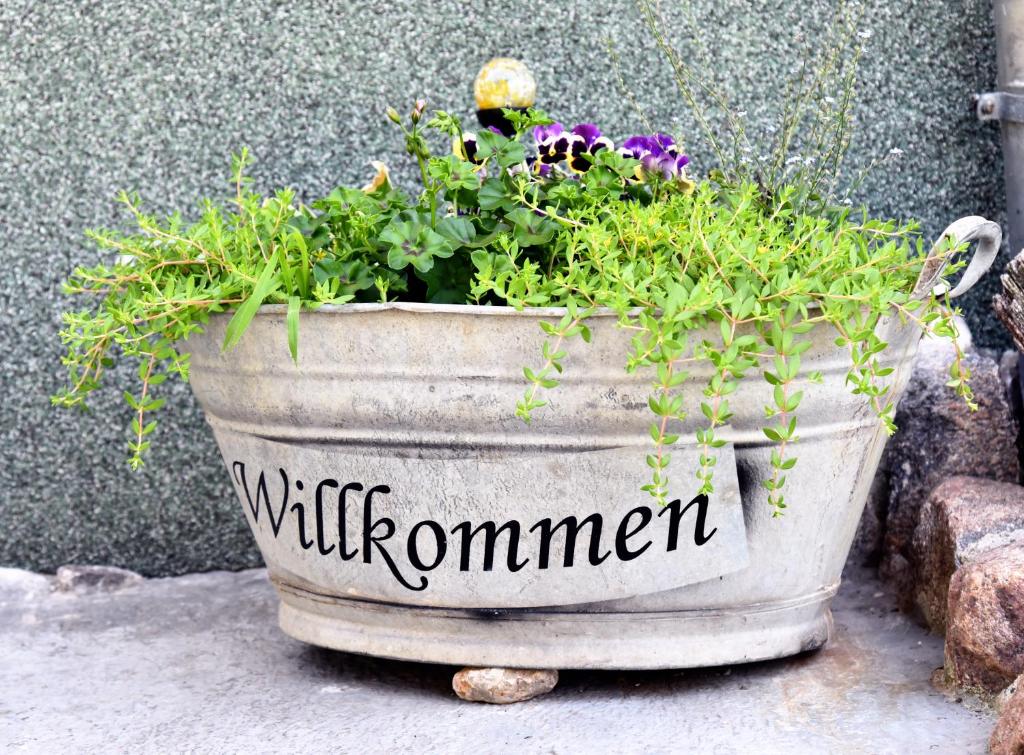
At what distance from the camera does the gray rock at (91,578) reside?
2.09 m

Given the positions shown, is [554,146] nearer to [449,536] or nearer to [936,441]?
[449,536]

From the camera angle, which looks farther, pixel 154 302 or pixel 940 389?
pixel 940 389

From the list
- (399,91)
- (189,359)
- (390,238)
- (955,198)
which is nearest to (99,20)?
(399,91)

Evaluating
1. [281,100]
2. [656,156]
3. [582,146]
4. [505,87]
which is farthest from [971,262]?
[281,100]

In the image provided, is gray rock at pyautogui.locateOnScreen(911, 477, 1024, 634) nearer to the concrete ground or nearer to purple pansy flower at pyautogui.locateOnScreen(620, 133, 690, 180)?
the concrete ground

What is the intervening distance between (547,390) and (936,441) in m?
0.89

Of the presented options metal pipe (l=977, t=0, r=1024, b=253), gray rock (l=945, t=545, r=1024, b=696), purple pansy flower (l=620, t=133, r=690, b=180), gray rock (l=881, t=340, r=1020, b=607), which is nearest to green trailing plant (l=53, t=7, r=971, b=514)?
purple pansy flower (l=620, t=133, r=690, b=180)

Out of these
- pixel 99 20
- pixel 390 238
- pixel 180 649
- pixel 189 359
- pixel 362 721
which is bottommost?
pixel 180 649

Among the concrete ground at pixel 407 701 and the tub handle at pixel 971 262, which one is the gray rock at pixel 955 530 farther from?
the tub handle at pixel 971 262

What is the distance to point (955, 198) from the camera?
2129 millimetres

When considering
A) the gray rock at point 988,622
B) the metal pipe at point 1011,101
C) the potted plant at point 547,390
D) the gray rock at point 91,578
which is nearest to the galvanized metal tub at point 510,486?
the potted plant at point 547,390

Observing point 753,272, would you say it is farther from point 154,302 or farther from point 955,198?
point 955,198

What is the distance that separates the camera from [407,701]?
1.54m

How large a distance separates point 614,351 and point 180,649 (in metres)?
0.93
